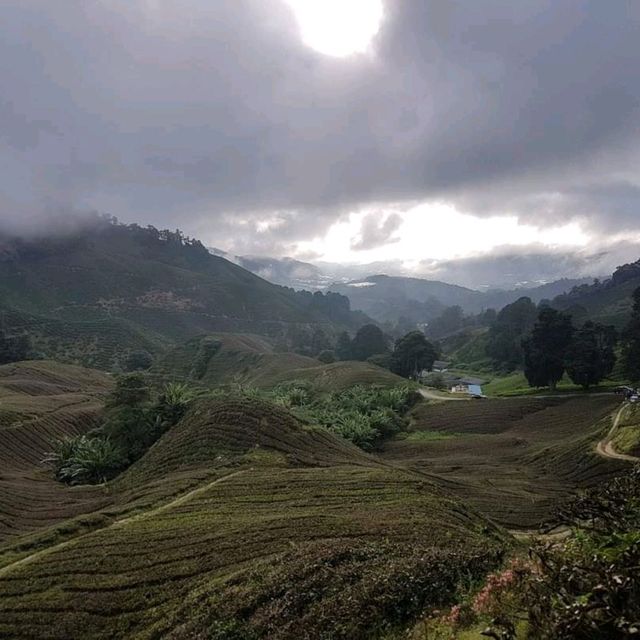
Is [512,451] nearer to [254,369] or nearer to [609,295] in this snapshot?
[254,369]

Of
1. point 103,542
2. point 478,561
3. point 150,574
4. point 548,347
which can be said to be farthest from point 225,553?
point 548,347

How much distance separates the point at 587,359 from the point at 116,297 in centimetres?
12696

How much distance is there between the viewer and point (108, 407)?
33375 millimetres

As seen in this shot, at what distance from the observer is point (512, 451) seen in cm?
3912

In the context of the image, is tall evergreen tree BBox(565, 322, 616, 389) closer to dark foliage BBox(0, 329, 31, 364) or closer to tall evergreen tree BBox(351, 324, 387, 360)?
tall evergreen tree BBox(351, 324, 387, 360)

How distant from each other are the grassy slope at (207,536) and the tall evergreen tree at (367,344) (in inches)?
3401

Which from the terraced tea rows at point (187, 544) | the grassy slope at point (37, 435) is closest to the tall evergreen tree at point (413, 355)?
the grassy slope at point (37, 435)

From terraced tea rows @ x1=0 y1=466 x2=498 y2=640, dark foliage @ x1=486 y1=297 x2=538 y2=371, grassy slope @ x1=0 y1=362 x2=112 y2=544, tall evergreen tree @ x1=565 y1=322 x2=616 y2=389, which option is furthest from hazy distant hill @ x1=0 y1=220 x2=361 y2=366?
terraced tea rows @ x1=0 y1=466 x2=498 y2=640

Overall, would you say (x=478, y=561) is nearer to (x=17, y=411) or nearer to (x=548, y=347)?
(x=17, y=411)

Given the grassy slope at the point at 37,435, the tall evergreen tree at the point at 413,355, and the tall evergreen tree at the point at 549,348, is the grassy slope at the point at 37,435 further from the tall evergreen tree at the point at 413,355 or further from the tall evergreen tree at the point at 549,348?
the tall evergreen tree at the point at 549,348

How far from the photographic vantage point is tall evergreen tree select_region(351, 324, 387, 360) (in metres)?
111

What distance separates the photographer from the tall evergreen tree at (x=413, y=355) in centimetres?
8438

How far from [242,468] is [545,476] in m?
20.4

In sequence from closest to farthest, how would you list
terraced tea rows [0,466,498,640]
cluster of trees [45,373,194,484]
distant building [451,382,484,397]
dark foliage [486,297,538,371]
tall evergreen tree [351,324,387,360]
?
1. terraced tea rows [0,466,498,640]
2. cluster of trees [45,373,194,484]
3. distant building [451,382,484,397]
4. dark foliage [486,297,538,371]
5. tall evergreen tree [351,324,387,360]
